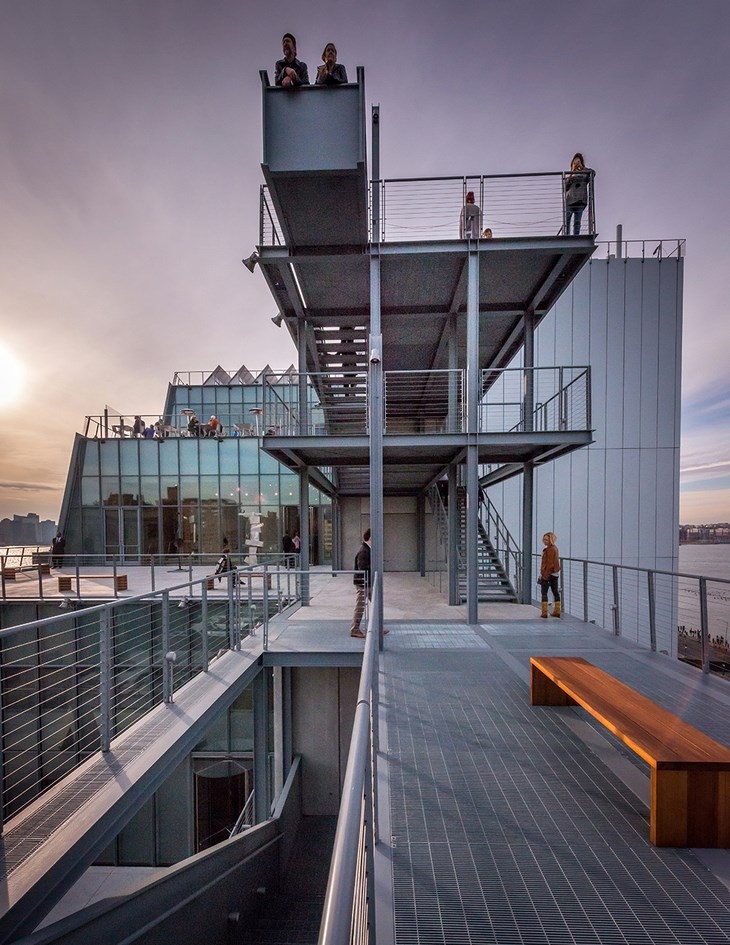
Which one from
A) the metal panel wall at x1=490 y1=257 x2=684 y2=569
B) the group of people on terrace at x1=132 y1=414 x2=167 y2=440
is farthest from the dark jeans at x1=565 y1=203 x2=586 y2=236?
the group of people on terrace at x1=132 y1=414 x2=167 y2=440

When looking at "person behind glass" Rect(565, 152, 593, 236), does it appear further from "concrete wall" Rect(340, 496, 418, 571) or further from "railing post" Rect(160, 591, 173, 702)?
Result: "concrete wall" Rect(340, 496, 418, 571)

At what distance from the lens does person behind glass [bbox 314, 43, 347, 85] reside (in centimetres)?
601

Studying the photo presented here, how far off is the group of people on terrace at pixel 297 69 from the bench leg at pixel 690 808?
8.82m

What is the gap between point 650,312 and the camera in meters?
14.9

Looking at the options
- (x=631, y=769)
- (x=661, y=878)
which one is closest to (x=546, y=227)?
(x=631, y=769)

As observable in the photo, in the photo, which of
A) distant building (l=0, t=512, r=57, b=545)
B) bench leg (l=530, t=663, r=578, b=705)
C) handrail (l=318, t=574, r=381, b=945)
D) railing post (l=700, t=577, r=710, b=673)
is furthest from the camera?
distant building (l=0, t=512, r=57, b=545)

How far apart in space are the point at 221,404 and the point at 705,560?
86.5ft

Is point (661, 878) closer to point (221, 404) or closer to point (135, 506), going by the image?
point (135, 506)

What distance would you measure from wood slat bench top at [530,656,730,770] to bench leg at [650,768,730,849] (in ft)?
0.28

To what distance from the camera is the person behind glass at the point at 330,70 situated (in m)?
6.01

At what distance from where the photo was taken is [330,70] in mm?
6008

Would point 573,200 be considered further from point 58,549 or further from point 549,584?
point 58,549

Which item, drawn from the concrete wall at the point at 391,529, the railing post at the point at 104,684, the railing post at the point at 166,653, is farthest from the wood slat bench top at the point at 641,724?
the concrete wall at the point at 391,529

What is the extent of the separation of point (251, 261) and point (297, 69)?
286cm
